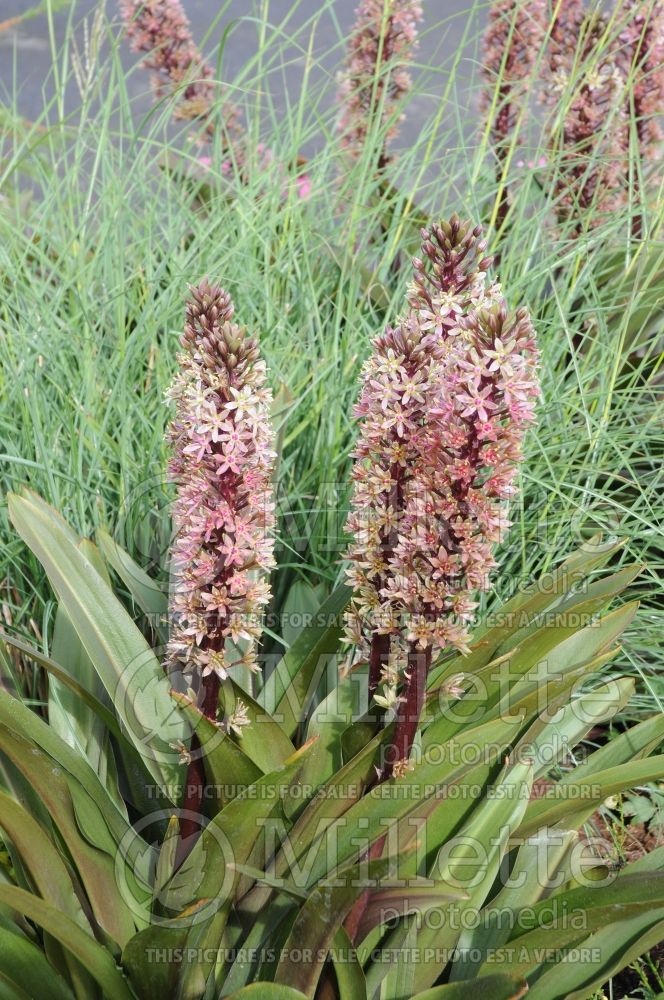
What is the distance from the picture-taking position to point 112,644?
143cm

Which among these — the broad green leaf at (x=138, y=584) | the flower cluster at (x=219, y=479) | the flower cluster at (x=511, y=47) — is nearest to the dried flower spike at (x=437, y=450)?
the flower cluster at (x=219, y=479)

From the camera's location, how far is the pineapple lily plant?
3.64ft

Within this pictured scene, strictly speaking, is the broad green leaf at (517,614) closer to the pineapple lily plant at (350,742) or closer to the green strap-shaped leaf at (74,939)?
the pineapple lily plant at (350,742)

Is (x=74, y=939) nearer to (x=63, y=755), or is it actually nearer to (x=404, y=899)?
(x=63, y=755)

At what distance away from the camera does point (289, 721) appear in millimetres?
1559

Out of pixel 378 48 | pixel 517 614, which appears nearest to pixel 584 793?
pixel 517 614

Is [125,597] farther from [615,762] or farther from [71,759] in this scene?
[615,762]

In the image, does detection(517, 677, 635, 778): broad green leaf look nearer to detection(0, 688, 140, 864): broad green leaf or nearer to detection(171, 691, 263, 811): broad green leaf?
detection(171, 691, 263, 811): broad green leaf

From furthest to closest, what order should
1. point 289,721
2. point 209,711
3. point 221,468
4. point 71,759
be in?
point 289,721
point 71,759
point 209,711
point 221,468

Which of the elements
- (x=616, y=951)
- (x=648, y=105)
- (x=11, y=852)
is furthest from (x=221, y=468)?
(x=648, y=105)

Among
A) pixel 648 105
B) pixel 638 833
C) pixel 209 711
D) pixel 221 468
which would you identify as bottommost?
pixel 638 833

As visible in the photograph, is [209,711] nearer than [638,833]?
Yes

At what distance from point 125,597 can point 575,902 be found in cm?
109

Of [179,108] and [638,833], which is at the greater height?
[179,108]
